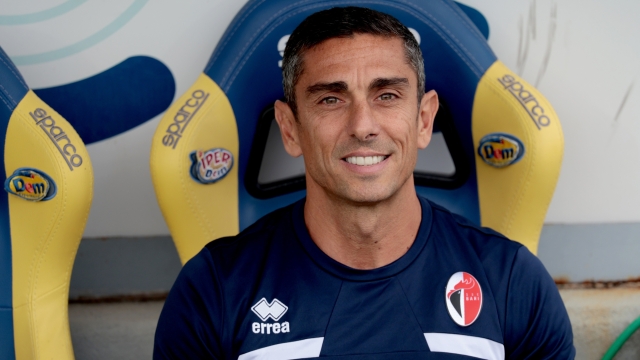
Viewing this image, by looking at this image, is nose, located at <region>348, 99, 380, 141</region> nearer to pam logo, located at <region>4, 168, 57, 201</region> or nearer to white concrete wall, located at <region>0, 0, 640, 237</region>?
pam logo, located at <region>4, 168, 57, 201</region>

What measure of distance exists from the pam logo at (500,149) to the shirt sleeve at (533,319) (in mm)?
488

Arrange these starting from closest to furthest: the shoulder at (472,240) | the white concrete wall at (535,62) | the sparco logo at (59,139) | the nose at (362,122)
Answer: the nose at (362,122) → the shoulder at (472,240) → the sparco logo at (59,139) → the white concrete wall at (535,62)

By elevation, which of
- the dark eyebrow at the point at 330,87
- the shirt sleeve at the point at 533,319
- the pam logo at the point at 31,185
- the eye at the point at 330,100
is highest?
the dark eyebrow at the point at 330,87

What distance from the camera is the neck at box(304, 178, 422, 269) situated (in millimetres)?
1264

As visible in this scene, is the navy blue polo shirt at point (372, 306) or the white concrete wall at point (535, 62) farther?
the white concrete wall at point (535, 62)

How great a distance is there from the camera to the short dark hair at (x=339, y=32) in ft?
4.22

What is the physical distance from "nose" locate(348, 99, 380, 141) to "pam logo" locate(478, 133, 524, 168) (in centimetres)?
62

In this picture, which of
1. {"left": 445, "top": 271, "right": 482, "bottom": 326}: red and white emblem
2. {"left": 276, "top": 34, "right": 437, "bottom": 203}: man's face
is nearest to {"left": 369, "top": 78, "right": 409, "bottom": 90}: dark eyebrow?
{"left": 276, "top": 34, "right": 437, "bottom": 203}: man's face

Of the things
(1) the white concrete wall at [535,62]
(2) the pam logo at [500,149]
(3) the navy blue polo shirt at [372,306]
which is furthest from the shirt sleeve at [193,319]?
(1) the white concrete wall at [535,62]

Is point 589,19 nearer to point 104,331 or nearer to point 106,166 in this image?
point 106,166

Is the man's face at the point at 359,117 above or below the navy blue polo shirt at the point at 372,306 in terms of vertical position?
above

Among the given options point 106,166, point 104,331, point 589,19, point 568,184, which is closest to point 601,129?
point 568,184

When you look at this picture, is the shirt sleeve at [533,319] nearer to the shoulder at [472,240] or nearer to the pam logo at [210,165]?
the shoulder at [472,240]

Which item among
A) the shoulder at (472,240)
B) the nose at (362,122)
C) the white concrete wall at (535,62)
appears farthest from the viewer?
the white concrete wall at (535,62)
